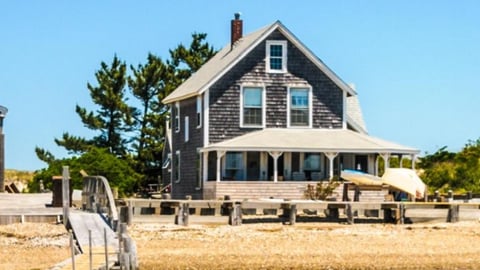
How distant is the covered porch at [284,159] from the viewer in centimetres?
4762

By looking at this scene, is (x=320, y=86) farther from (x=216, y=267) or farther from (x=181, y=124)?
(x=216, y=267)

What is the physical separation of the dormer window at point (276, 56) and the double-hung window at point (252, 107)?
1.14m

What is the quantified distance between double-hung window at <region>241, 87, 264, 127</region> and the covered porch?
1.75 feet

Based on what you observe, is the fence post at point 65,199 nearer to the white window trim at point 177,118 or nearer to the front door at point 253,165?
the front door at point 253,165

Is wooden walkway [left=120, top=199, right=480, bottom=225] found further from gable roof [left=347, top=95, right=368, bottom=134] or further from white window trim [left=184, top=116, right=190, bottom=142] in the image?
gable roof [left=347, top=95, right=368, bottom=134]

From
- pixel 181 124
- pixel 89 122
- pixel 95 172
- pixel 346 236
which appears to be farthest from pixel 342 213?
pixel 89 122

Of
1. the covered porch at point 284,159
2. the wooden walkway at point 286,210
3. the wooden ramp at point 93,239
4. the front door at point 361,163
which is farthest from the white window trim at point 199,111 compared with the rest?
the wooden ramp at point 93,239

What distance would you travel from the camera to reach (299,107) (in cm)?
5078

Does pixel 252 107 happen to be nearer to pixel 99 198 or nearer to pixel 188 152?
pixel 188 152

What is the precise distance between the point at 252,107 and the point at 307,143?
128 inches

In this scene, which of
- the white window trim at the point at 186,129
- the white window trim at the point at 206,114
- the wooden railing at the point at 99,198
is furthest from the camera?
the white window trim at the point at 186,129

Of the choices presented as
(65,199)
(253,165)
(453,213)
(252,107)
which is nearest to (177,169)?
(252,107)

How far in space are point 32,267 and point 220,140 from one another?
23.9 meters

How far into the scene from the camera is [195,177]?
5222 cm
